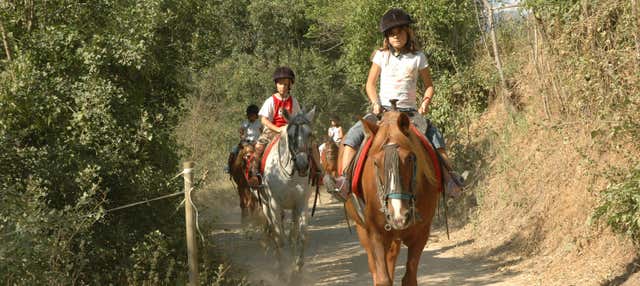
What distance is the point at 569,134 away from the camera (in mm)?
11430

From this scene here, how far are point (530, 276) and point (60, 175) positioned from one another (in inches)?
247

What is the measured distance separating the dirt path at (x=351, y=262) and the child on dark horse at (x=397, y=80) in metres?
3.17

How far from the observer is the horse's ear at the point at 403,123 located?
21.8ft

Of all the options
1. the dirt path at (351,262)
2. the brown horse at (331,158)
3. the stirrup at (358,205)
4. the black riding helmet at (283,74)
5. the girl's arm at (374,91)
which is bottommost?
the dirt path at (351,262)

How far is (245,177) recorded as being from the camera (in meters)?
12.9

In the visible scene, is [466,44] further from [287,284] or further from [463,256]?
[287,284]

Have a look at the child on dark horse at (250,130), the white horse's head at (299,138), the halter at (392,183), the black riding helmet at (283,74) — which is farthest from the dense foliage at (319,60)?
the halter at (392,183)

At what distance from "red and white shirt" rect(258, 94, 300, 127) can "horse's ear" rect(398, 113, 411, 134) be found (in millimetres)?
4467

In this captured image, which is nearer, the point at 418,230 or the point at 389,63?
the point at 418,230

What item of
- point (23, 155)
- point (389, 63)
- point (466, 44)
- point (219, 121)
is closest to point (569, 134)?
point (389, 63)

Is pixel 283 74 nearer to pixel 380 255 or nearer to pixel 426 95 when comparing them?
pixel 426 95

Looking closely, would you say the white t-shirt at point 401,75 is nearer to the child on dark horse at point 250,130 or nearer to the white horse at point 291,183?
the white horse at point 291,183

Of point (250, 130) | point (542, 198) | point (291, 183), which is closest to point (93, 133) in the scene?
point (291, 183)

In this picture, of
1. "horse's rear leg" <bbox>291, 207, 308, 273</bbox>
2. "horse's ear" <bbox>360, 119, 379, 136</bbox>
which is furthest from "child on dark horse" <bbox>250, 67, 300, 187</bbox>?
"horse's ear" <bbox>360, 119, 379, 136</bbox>
